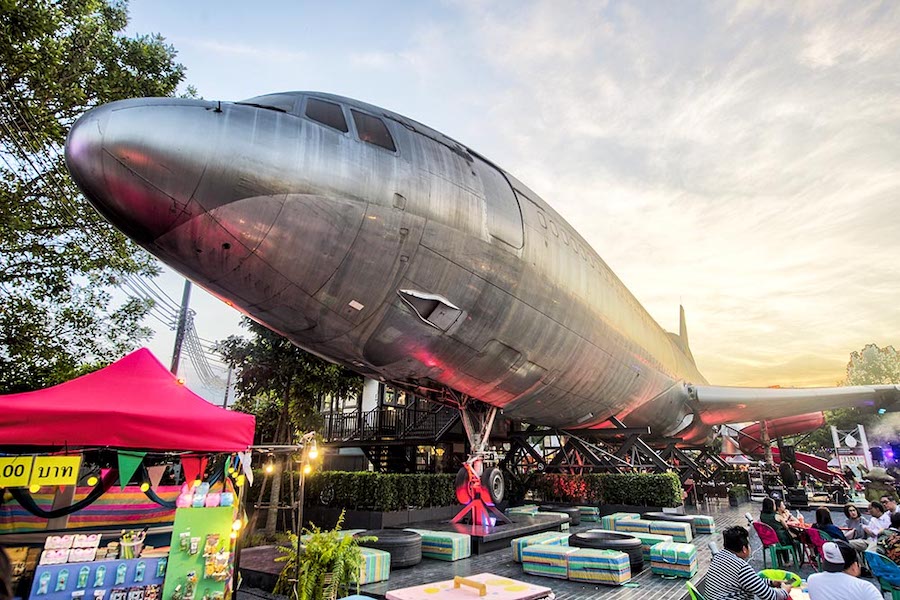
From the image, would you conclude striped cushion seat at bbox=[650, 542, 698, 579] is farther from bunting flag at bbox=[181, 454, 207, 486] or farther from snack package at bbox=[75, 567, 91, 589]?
snack package at bbox=[75, 567, 91, 589]

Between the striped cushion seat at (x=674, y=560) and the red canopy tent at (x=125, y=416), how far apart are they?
278 inches

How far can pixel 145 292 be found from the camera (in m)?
15.8

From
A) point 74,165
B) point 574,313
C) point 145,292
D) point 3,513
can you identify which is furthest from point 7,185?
point 574,313

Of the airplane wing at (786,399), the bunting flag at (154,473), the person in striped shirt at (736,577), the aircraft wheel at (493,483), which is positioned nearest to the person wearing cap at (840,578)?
the person in striped shirt at (736,577)

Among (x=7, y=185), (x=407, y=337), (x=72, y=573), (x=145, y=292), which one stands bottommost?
(x=72, y=573)

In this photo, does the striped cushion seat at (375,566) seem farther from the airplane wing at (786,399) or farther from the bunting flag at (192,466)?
the airplane wing at (786,399)

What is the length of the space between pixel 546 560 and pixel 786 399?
16.6 metres

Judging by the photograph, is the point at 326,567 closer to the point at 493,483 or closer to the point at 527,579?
the point at 527,579

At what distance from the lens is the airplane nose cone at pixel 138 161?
5898 millimetres

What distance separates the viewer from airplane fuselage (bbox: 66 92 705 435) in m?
6.18

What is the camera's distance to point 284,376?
17.5 metres

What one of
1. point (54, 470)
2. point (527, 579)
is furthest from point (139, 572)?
point (527, 579)

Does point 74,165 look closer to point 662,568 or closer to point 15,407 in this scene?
point 15,407

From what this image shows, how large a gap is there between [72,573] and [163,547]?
4.50 feet
